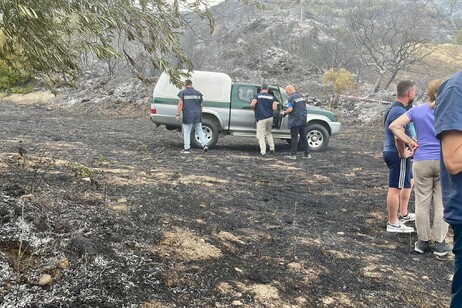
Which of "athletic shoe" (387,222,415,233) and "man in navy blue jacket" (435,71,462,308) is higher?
"man in navy blue jacket" (435,71,462,308)

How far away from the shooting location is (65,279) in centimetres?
289

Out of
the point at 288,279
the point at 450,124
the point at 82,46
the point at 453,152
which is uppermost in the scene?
the point at 82,46

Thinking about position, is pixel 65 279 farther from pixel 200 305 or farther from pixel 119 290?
pixel 200 305

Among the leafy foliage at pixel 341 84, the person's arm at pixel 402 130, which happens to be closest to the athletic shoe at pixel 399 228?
the person's arm at pixel 402 130

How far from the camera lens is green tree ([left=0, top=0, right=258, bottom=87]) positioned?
3.56 m

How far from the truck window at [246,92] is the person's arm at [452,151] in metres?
8.99

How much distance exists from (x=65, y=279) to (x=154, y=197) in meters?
2.51

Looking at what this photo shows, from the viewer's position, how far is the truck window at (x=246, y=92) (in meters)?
10.9

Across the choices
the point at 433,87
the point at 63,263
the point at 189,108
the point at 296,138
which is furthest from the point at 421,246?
the point at 189,108

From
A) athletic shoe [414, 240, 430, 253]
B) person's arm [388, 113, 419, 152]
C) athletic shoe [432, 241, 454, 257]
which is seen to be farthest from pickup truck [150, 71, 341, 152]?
athletic shoe [432, 241, 454, 257]

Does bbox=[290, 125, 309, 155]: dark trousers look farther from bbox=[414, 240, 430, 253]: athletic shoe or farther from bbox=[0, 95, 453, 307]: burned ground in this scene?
bbox=[414, 240, 430, 253]: athletic shoe

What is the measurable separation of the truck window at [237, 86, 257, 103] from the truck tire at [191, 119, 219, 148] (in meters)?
1.00

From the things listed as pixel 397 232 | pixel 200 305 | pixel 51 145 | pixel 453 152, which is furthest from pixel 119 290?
pixel 51 145

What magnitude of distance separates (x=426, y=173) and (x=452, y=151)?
102 inches
